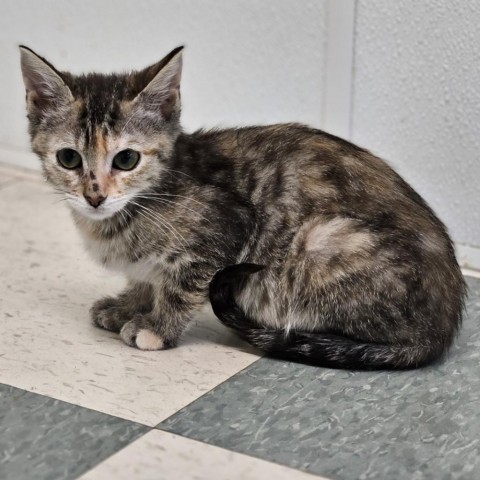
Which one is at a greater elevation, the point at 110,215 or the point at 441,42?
the point at 441,42

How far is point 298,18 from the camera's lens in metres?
3.04

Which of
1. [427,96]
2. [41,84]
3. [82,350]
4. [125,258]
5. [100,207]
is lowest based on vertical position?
[82,350]

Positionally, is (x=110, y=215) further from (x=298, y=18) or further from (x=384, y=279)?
(x=298, y=18)

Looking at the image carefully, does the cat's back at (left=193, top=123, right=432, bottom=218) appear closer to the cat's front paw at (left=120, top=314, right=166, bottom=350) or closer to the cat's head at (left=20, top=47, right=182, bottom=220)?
the cat's head at (left=20, top=47, right=182, bottom=220)

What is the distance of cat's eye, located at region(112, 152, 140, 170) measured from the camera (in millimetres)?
2186

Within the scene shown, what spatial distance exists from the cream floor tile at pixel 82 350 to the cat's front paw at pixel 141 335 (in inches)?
0.8

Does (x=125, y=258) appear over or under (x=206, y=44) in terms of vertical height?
under

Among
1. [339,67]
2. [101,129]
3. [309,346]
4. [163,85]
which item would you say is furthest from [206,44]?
[309,346]

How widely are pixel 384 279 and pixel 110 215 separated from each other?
0.65 meters

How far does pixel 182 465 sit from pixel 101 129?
785mm

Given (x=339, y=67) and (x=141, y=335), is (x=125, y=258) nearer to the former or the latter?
(x=141, y=335)

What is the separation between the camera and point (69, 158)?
220 centimetres

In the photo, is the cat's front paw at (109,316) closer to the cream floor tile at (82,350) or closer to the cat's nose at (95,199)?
the cream floor tile at (82,350)

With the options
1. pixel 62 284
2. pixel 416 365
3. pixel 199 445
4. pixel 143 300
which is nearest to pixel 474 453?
pixel 416 365
